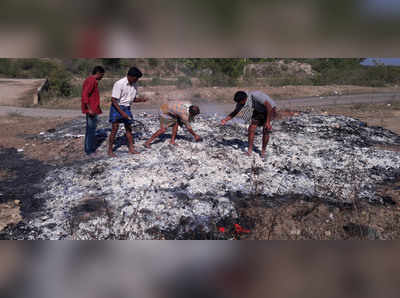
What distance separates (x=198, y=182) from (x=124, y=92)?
221 centimetres

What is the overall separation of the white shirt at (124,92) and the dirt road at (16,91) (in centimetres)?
1126

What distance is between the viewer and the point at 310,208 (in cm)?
436

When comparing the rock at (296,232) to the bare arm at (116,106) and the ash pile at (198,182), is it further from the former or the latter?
the bare arm at (116,106)

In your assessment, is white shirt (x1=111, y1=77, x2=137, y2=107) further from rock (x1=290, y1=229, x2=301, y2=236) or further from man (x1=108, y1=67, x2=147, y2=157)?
rock (x1=290, y1=229, x2=301, y2=236)

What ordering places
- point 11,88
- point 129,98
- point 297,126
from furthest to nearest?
point 11,88
point 297,126
point 129,98

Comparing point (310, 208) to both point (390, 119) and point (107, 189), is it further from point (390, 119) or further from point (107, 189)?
point (390, 119)

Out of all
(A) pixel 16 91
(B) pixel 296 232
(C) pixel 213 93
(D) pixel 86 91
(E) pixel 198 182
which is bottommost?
(B) pixel 296 232

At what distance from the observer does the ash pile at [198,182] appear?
12.8 ft

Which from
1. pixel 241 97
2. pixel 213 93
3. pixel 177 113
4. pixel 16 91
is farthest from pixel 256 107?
pixel 16 91

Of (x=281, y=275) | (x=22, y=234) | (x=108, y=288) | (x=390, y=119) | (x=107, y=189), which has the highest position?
(x=390, y=119)

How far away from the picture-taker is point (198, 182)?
5.07 meters

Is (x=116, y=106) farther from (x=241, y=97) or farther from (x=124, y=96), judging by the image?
(x=241, y=97)

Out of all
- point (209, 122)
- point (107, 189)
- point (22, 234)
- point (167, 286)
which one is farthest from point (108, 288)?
point (209, 122)
